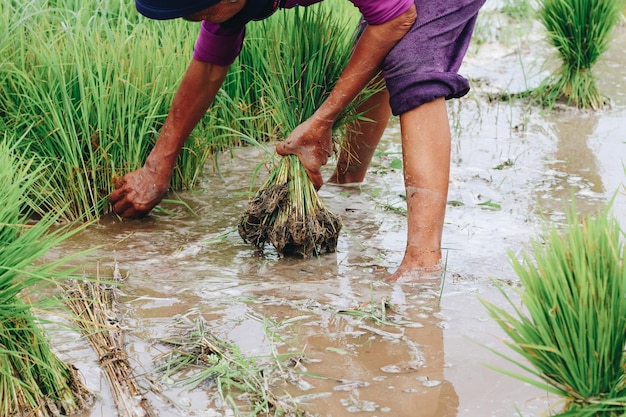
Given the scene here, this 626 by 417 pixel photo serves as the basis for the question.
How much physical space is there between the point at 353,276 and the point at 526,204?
110 centimetres

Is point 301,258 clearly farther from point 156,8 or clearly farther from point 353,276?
point 156,8

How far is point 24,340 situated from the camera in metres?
2.05

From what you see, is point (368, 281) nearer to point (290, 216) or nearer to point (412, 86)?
point (290, 216)

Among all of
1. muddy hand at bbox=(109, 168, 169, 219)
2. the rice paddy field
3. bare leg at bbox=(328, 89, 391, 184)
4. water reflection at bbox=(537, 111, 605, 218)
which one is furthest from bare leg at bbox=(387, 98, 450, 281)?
muddy hand at bbox=(109, 168, 169, 219)

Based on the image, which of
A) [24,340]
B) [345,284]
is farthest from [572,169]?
[24,340]

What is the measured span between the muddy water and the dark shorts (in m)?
0.53

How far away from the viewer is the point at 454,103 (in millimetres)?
5461

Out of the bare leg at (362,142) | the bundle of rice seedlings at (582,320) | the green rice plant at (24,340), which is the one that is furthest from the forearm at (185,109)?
the bundle of rice seedlings at (582,320)

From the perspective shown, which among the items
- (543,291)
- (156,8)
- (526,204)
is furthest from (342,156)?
(543,291)

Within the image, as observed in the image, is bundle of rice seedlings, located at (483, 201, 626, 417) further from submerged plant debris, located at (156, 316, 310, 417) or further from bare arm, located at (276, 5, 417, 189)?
bare arm, located at (276, 5, 417, 189)

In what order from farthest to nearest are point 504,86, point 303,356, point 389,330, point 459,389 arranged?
point 504,86, point 389,330, point 303,356, point 459,389

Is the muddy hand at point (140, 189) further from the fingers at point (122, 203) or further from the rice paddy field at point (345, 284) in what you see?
the rice paddy field at point (345, 284)

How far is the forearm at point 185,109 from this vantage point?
11.1ft

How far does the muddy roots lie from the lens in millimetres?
3139
